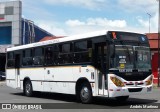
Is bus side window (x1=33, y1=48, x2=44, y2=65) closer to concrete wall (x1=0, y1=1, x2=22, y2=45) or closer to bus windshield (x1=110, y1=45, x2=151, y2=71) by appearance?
bus windshield (x1=110, y1=45, x2=151, y2=71)

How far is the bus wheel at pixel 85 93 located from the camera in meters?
16.0

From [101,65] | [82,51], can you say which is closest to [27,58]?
[82,51]

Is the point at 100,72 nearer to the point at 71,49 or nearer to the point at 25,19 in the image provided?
the point at 71,49

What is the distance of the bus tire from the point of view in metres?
16.0

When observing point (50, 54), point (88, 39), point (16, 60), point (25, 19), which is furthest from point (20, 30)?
point (88, 39)

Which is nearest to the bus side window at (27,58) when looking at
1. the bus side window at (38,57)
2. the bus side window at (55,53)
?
the bus side window at (38,57)

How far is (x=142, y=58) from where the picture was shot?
1585 centimetres

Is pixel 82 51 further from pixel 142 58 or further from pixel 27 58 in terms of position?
pixel 27 58

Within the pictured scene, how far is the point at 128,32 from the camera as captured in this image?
52.1ft

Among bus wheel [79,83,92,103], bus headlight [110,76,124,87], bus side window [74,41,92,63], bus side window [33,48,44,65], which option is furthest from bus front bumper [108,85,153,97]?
bus side window [33,48,44,65]

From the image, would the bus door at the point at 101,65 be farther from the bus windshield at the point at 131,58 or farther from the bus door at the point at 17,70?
the bus door at the point at 17,70

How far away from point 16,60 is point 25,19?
27.5 meters

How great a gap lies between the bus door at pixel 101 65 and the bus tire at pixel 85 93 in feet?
2.24

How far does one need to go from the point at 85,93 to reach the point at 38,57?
4.98 meters
